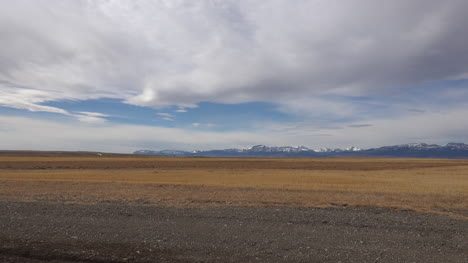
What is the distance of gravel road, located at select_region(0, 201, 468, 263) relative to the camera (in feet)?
26.6

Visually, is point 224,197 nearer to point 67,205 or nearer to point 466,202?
point 67,205

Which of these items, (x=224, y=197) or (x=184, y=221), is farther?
(x=224, y=197)

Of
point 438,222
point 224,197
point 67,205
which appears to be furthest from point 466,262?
point 67,205

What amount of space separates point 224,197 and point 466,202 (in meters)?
14.9

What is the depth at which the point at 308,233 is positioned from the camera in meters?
10.3

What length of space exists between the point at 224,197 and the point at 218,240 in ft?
33.9

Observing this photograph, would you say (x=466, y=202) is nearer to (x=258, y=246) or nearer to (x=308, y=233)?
(x=308, y=233)

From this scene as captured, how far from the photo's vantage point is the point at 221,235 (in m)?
9.92

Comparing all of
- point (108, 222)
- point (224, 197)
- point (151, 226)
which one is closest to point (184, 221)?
point (151, 226)

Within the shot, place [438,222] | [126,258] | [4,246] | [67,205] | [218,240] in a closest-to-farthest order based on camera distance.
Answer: [126,258], [4,246], [218,240], [438,222], [67,205]

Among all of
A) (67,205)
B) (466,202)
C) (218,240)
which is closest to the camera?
(218,240)

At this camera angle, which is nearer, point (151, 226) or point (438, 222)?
point (151, 226)

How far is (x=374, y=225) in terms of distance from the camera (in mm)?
11695

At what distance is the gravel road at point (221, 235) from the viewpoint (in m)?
8.09
